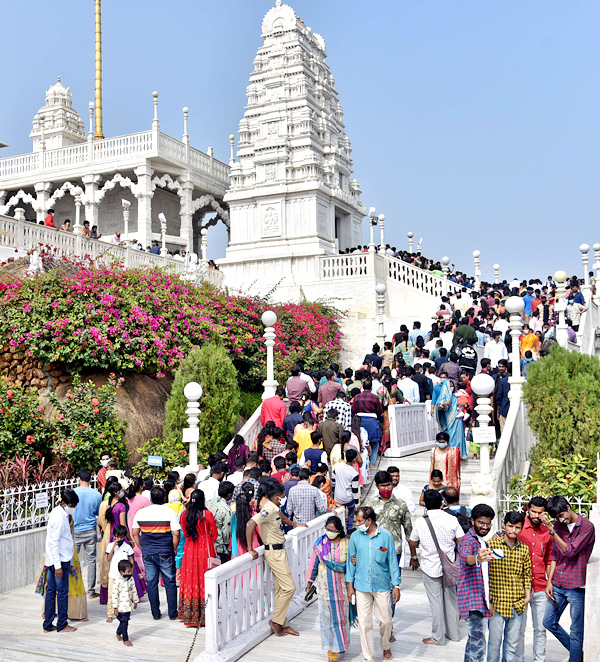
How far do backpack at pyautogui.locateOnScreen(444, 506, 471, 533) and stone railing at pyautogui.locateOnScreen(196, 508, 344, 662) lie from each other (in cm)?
201

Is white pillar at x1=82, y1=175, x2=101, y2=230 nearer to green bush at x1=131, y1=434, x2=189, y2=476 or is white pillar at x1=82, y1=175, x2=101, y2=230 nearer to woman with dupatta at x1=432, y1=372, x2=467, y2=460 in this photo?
green bush at x1=131, y1=434, x2=189, y2=476

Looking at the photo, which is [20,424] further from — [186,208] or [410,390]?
[186,208]

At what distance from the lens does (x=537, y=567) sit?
6770 mm

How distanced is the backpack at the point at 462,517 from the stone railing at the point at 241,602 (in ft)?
6.60

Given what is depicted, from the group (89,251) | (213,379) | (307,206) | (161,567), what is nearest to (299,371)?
(213,379)

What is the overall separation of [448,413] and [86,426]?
6.58 metres

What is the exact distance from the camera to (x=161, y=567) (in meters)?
8.48

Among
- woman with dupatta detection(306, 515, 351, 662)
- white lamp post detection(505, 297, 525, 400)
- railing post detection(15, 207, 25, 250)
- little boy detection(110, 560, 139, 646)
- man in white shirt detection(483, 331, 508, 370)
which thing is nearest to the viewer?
woman with dupatta detection(306, 515, 351, 662)

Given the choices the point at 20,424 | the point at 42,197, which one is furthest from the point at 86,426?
the point at 42,197

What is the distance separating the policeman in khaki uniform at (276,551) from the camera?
311 inches

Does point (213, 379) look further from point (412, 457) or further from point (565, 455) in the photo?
point (565, 455)

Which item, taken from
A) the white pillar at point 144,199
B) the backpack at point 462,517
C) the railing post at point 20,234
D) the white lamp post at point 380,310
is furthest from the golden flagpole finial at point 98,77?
the backpack at point 462,517

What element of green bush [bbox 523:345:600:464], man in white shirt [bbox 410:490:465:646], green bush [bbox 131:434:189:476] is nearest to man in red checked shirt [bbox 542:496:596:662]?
man in white shirt [bbox 410:490:465:646]

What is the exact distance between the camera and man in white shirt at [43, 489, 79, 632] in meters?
8.28
